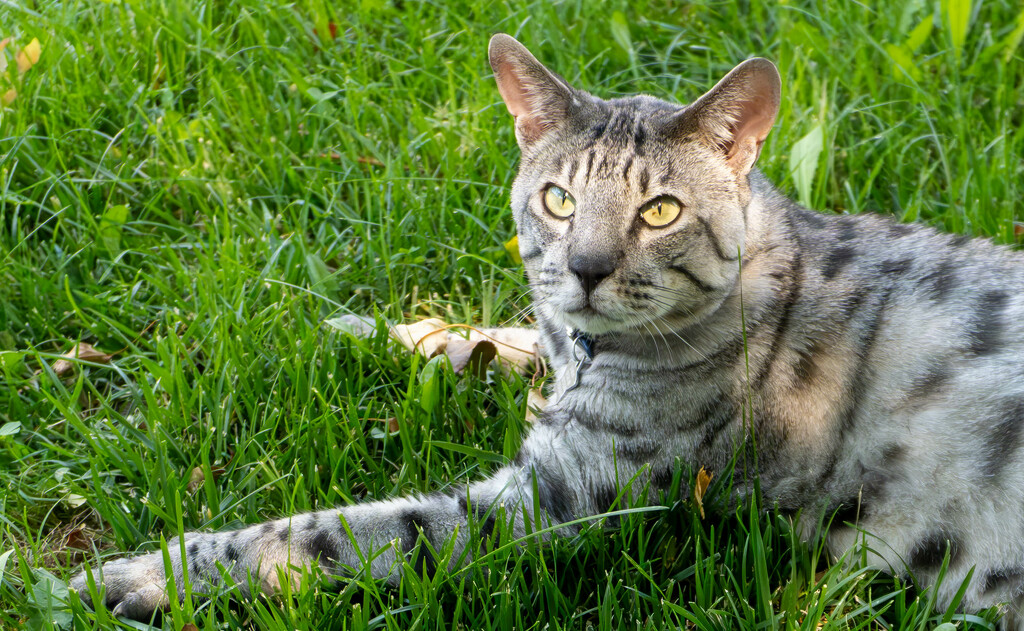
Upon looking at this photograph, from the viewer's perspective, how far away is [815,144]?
14.3ft

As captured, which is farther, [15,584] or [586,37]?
[586,37]

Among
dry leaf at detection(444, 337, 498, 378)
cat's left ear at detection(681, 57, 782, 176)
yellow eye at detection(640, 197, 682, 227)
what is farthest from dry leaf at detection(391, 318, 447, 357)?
cat's left ear at detection(681, 57, 782, 176)

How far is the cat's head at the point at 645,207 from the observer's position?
2.94 metres

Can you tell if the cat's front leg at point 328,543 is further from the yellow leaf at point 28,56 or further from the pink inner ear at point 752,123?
the yellow leaf at point 28,56

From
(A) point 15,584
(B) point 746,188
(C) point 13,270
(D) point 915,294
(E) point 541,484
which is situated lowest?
(A) point 15,584

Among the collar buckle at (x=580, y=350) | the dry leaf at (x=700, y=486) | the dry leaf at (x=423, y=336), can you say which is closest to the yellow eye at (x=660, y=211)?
the collar buckle at (x=580, y=350)

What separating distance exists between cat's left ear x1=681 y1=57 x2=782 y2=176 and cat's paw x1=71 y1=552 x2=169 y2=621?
211 cm

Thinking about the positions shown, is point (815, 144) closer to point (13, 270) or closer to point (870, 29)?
point (870, 29)

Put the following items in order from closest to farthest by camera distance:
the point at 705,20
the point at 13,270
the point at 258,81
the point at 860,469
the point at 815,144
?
1. the point at 860,469
2. the point at 13,270
3. the point at 815,144
4. the point at 258,81
5. the point at 705,20

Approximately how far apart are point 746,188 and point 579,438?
943 mm

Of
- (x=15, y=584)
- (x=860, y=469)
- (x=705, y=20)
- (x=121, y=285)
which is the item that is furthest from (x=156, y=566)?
(x=705, y=20)

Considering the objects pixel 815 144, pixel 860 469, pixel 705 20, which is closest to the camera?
pixel 860 469

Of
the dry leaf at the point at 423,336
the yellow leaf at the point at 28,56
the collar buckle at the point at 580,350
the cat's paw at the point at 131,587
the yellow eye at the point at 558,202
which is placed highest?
the yellow leaf at the point at 28,56

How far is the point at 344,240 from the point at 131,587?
1891mm
